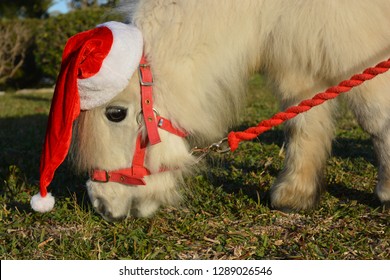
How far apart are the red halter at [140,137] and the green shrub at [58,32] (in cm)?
874

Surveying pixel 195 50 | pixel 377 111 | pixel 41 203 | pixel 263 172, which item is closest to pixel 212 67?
pixel 195 50

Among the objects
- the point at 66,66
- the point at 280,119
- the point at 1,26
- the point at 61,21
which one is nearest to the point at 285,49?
the point at 280,119

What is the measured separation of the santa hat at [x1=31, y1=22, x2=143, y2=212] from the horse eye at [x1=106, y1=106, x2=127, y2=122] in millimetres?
61

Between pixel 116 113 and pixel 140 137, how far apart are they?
0.15 m

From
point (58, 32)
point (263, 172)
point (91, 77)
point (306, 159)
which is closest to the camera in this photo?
point (91, 77)

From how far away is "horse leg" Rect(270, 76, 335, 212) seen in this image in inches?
105

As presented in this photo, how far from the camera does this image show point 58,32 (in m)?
10.9

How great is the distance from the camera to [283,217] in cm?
262

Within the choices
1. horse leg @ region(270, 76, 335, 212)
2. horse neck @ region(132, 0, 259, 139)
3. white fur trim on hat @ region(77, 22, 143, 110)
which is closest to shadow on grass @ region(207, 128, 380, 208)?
horse leg @ region(270, 76, 335, 212)

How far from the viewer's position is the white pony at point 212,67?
225cm

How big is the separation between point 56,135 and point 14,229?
70cm

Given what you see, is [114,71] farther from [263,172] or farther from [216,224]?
[263,172]
